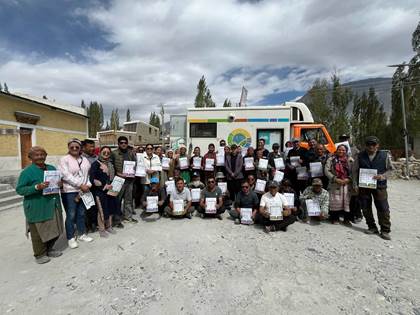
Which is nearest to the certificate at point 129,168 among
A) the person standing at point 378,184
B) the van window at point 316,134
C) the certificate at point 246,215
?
the certificate at point 246,215

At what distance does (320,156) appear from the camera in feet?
17.0

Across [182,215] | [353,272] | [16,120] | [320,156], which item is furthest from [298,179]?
[16,120]

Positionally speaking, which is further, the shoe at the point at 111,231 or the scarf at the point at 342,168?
the scarf at the point at 342,168

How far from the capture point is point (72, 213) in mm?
3736

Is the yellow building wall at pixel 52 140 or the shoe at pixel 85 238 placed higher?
the yellow building wall at pixel 52 140

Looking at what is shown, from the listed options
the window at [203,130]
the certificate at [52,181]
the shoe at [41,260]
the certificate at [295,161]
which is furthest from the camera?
the window at [203,130]

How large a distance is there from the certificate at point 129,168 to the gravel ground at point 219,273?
119 centimetres

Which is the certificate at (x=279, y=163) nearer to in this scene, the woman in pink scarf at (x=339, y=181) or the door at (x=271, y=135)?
the woman in pink scarf at (x=339, y=181)

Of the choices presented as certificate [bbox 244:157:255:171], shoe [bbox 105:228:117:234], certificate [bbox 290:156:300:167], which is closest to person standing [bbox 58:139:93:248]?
shoe [bbox 105:228:117:234]

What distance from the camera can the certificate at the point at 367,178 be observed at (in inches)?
161

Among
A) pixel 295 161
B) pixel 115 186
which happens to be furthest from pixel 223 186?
pixel 115 186

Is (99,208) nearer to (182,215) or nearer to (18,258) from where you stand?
(18,258)

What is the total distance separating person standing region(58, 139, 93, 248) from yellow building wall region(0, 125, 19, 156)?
1034 cm

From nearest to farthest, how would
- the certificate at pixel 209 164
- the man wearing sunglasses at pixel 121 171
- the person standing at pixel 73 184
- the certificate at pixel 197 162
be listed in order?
1. the person standing at pixel 73 184
2. the man wearing sunglasses at pixel 121 171
3. the certificate at pixel 209 164
4. the certificate at pixel 197 162
